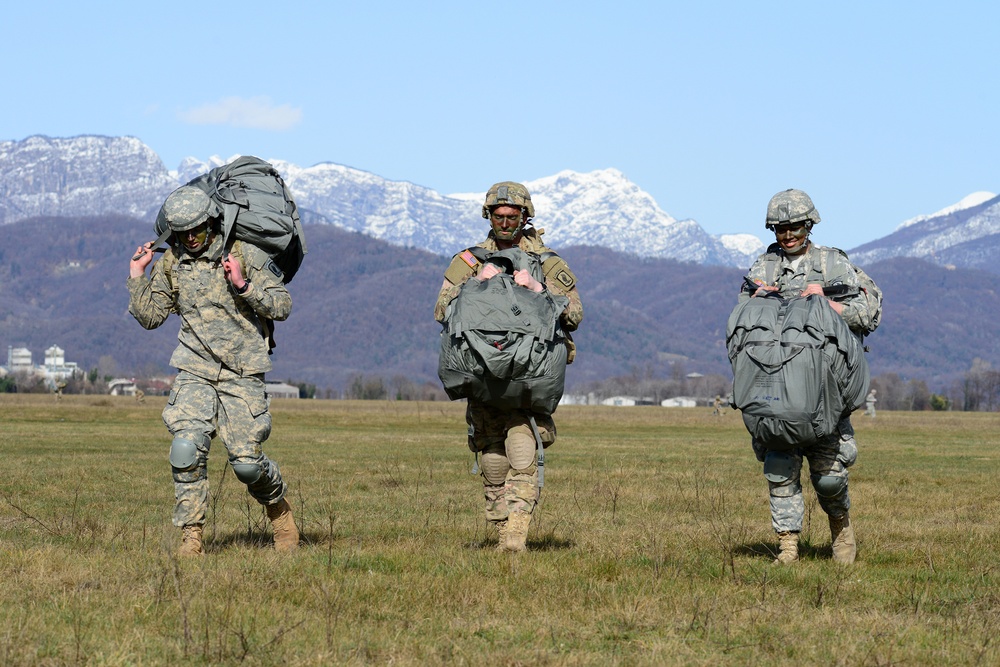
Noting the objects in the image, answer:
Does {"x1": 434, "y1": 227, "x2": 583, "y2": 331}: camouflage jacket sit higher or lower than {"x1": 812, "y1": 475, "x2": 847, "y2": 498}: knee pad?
higher

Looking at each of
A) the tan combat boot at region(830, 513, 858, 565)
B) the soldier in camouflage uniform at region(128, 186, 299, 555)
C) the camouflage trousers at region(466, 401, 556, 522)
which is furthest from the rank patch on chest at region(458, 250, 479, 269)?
the tan combat boot at region(830, 513, 858, 565)

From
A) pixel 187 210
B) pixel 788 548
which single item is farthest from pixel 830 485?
pixel 187 210

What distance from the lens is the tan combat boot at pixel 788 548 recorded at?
32.1 ft

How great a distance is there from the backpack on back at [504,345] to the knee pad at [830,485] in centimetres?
194

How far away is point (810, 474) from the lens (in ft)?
32.3

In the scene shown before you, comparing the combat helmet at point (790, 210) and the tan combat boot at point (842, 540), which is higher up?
the combat helmet at point (790, 210)

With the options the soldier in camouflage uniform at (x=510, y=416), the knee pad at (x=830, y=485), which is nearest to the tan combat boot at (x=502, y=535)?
the soldier in camouflage uniform at (x=510, y=416)

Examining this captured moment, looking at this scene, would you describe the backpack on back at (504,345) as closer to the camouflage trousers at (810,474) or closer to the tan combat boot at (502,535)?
the tan combat boot at (502,535)

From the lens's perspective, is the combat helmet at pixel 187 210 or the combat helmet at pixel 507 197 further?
the combat helmet at pixel 507 197

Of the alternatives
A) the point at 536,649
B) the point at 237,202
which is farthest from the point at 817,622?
the point at 237,202

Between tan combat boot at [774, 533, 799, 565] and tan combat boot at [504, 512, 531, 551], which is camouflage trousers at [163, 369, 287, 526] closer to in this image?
tan combat boot at [504, 512, 531, 551]

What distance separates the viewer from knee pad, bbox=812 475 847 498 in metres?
9.78

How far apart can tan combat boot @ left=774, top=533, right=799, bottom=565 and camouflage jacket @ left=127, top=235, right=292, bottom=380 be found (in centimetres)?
386

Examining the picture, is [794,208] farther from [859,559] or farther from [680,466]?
[680,466]
